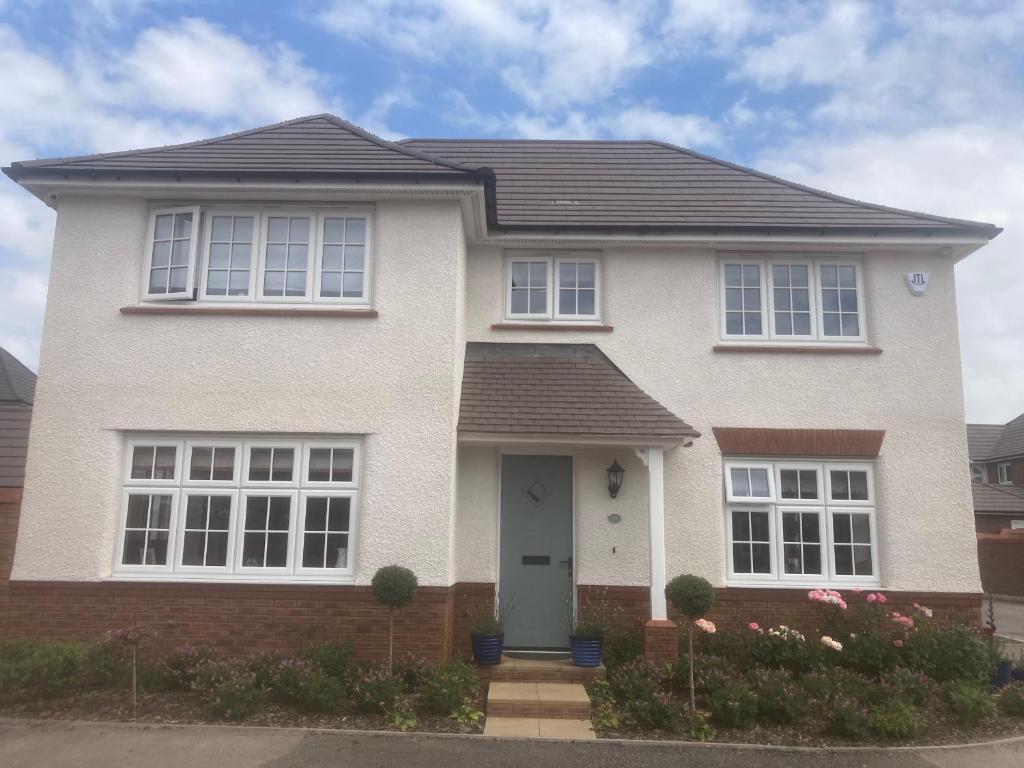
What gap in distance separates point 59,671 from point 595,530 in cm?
540

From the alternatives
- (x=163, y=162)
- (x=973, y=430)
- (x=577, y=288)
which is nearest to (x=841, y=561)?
(x=577, y=288)

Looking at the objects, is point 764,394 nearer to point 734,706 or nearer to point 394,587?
point 734,706

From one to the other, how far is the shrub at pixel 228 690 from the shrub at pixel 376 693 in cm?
82

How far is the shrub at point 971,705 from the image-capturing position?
674cm

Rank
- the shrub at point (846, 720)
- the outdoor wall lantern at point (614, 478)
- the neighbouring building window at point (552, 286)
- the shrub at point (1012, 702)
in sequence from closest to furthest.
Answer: the shrub at point (846, 720), the shrub at point (1012, 702), the outdoor wall lantern at point (614, 478), the neighbouring building window at point (552, 286)

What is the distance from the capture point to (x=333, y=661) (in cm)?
721

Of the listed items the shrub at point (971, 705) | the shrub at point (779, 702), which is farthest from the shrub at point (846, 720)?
the shrub at point (971, 705)

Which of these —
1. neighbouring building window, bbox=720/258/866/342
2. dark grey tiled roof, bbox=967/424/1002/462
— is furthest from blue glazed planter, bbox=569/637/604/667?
dark grey tiled roof, bbox=967/424/1002/462

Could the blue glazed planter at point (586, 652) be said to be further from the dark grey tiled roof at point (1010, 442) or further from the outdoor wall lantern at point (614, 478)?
the dark grey tiled roof at point (1010, 442)

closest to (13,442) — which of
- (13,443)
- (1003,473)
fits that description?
(13,443)

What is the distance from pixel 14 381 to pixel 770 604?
1290 cm

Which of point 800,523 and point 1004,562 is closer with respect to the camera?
point 800,523

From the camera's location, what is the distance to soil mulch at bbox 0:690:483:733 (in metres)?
6.51

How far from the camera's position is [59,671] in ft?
22.0
